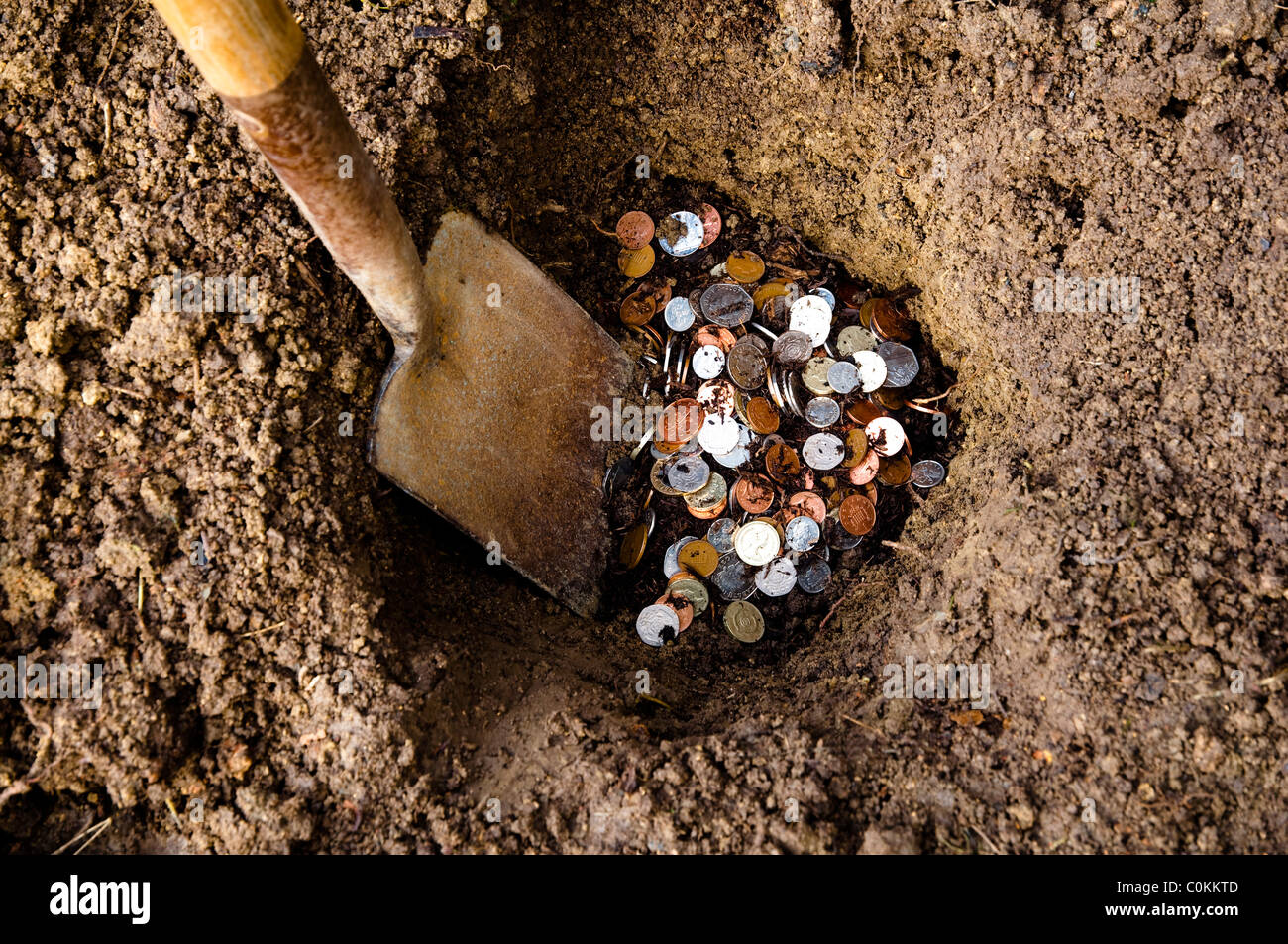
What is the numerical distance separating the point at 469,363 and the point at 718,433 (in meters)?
1.10

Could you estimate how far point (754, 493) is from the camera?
342 cm

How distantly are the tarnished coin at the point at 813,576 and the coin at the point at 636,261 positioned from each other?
1.46m

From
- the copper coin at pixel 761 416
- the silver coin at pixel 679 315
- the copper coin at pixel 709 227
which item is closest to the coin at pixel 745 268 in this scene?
the copper coin at pixel 709 227

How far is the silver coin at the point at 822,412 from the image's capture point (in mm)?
3461

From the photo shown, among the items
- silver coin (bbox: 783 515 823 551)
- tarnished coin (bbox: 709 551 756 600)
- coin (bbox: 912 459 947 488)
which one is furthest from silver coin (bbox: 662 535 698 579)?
coin (bbox: 912 459 947 488)

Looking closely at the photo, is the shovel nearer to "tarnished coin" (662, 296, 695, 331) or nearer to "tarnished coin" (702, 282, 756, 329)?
"tarnished coin" (662, 296, 695, 331)

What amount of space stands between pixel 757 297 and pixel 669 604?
4.57ft

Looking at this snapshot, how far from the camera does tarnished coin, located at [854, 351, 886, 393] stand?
347cm

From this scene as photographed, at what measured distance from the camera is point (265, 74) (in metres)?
1.70

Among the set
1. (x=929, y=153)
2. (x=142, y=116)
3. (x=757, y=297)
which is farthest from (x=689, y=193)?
(x=142, y=116)

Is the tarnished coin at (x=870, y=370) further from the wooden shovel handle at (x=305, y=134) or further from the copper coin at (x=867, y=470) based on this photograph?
the wooden shovel handle at (x=305, y=134)

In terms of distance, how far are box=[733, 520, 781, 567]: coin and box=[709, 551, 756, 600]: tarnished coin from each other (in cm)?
3

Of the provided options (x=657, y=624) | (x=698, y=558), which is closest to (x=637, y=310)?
(x=698, y=558)

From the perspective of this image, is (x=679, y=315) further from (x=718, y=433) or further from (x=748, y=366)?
(x=718, y=433)
